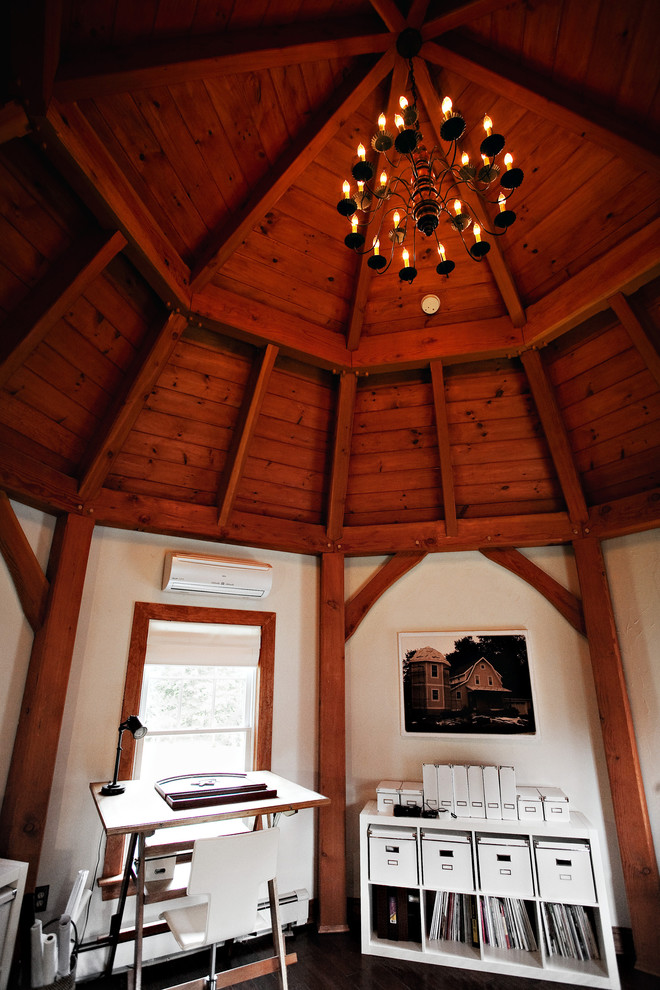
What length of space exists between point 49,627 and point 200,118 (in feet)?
9.42

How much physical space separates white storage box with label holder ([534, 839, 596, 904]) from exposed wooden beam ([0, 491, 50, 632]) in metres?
3.31

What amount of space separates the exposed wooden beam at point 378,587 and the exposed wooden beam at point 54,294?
285 centimetres

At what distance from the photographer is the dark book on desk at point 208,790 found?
2578mm

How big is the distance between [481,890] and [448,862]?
23cm

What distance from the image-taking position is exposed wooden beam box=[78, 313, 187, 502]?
320cm

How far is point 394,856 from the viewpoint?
10.9 ft

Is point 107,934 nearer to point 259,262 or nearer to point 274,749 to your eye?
point 274,749

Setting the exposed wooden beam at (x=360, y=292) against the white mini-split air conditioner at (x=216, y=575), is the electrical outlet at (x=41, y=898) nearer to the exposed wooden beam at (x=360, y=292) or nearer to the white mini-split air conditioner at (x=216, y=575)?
the white mini-split air conditioner at (x=216, y=575)

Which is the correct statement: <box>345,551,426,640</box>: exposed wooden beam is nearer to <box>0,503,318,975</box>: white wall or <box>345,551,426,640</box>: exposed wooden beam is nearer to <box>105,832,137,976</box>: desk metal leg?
<box>0,503,318,975</box>: white wall

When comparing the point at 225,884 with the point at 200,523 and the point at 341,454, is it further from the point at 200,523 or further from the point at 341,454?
the point at 341,454

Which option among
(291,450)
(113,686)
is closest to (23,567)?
(113,686)

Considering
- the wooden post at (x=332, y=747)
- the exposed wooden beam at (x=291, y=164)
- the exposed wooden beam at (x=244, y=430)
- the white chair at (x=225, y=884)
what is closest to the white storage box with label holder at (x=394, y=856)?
the wooden post at (x=332, y=747)

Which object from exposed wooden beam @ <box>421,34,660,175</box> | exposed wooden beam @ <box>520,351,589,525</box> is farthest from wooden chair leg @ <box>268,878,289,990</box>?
exposed wooden beam @ <box>421,34,660,175</box>

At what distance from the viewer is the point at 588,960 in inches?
119
